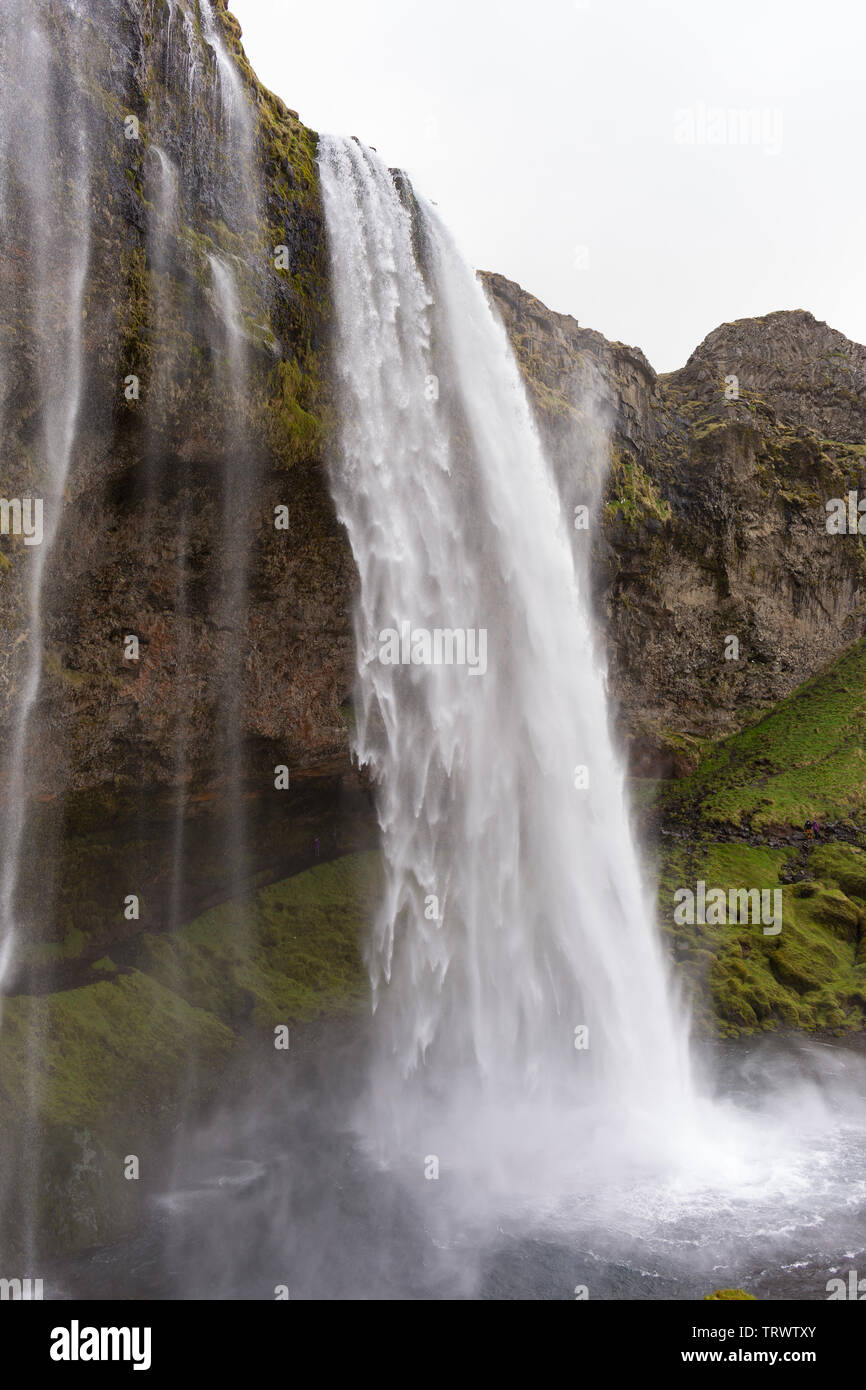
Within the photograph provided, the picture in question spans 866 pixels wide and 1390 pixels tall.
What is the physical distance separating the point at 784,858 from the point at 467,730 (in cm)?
1431

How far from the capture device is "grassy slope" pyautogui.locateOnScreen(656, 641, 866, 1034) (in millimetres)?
19828

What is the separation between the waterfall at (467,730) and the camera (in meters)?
16.5

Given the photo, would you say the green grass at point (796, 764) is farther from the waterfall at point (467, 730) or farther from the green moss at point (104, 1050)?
the green moss at point (104, 1050)

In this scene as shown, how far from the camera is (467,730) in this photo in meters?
18.1

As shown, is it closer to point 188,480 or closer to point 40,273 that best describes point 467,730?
point 188,480

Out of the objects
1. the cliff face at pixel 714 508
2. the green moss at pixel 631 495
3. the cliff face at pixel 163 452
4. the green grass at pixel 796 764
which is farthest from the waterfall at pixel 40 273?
the green grass at pixel 796 764

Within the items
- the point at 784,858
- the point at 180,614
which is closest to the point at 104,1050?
the point at 180,614

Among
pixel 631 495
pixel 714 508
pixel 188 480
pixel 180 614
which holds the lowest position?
pixel 180 614

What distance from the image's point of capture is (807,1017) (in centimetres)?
1928

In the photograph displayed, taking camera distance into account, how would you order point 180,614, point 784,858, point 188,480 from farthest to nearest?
point 784,858, point 180,614, point 188,480

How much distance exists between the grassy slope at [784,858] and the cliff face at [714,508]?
1.30m

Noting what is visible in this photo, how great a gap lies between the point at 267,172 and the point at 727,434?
19.5 metres
